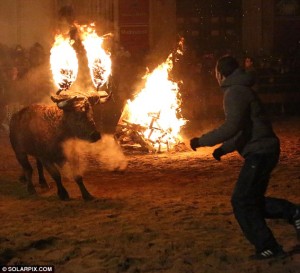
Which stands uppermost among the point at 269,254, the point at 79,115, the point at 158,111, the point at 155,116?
the point at 79,115

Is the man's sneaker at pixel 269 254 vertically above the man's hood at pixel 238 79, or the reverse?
the man's hood at pixel 238 79

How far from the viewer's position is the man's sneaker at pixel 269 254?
18.8 ft

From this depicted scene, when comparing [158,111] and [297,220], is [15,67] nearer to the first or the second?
[158,111]

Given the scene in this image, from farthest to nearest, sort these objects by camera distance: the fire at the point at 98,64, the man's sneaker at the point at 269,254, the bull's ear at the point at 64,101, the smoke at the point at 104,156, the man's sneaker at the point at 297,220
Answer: the smoke at the point at 104,156, the fire at the point at 98,64, the bull's ear at the point at 64,101, the man's sneaker at the point at 297,220, the man's sneaker at the point at 269,254

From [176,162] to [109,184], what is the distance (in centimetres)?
220

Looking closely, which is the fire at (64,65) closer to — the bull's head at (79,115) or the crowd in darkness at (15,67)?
the bull's head at (79,115)

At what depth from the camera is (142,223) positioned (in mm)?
7145

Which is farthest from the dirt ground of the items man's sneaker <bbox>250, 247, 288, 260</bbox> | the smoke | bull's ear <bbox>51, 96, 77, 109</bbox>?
bull's ear <bbox>51, 96, 77, 109</bbox>

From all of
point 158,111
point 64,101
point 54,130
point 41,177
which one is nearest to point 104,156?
point 158,111

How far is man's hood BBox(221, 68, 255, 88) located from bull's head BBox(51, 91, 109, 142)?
288cm

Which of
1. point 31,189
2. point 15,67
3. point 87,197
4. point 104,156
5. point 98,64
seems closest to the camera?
point 87,197

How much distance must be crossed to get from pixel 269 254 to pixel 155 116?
302 inches

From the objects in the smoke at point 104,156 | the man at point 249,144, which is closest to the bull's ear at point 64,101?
the smoke at point 104,156

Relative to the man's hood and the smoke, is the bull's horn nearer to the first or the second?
the smoke
